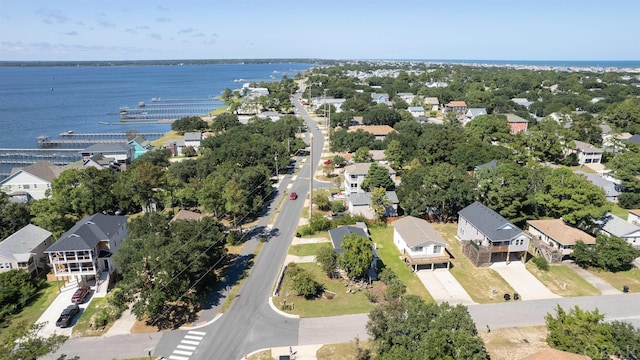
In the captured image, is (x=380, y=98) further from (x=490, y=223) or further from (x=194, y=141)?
(x=490, y=223)

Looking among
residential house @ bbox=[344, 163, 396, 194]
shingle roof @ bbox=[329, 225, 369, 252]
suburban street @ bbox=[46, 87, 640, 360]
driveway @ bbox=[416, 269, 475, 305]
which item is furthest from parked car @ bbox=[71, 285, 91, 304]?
residential house @ bbox=[344, 163, 396, 194]

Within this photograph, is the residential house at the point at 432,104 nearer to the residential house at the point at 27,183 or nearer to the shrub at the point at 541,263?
the shrub at the point at 541,263

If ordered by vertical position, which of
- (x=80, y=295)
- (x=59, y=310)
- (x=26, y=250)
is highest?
(x=26, y=250)

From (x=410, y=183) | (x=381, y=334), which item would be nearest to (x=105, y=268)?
(x=381, y=334)

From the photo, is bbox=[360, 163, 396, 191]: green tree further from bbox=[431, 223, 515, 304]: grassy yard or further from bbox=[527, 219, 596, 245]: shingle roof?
bbox=[527, 219, 596, 245]: shingle roof

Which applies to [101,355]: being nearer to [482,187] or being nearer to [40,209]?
[40,209]

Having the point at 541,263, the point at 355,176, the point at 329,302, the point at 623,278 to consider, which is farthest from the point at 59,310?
the point at 623,278
